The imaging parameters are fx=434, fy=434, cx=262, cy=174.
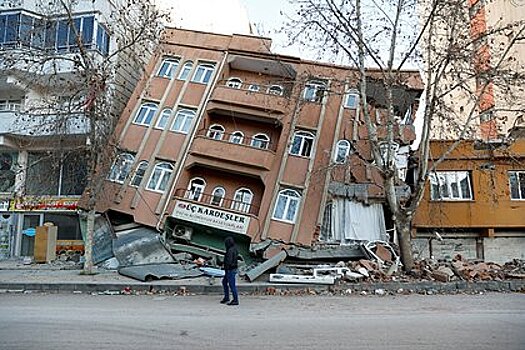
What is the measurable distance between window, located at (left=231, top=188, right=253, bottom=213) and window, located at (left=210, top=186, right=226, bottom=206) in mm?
652

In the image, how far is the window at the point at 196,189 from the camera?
2200 cm

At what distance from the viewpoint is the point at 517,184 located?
23406 mm

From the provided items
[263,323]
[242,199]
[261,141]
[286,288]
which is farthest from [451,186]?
[263,323]

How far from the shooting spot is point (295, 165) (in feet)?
68.0

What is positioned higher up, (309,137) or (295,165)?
(309,137)

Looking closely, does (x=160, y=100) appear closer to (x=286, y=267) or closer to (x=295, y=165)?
(x=295, y=165)

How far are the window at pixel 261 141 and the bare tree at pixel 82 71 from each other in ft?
23.2

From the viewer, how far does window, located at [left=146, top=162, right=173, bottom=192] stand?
20.8 meters


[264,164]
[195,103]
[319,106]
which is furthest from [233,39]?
[264,164]

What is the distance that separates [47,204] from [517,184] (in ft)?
81.4

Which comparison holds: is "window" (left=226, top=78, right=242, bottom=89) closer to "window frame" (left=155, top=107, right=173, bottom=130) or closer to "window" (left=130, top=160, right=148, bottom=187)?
"window frame" (left=155, top=107, right=173, bottom=130)

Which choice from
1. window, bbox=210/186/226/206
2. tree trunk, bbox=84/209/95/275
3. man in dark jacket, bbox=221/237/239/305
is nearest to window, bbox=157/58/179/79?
window, bbox=210/186/226/206

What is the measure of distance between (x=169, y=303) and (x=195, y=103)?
1369 centimetres

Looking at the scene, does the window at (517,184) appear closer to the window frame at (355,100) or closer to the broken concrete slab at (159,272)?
the window frame at (355,100)
